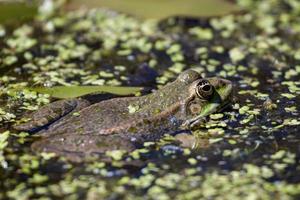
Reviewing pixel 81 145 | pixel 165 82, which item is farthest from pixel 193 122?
pixel 165 82

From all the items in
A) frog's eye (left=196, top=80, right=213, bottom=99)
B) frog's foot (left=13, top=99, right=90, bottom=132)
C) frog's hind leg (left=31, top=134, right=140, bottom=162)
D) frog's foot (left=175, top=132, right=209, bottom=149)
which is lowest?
frog's foot (left=175, top=132, right=209, bottom=149)

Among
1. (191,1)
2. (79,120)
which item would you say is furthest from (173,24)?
(79,120)

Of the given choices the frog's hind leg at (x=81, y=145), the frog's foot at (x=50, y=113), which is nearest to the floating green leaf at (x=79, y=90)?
the frog's foot at (x=50, y=113)

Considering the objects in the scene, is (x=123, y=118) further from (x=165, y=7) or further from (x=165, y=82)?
(x=165, y=7)

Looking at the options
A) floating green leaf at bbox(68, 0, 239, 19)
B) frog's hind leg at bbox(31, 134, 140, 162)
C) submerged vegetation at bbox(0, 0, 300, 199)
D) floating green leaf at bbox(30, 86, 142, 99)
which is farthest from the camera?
floating green leaf at bbox(68, 0, 239, 19)

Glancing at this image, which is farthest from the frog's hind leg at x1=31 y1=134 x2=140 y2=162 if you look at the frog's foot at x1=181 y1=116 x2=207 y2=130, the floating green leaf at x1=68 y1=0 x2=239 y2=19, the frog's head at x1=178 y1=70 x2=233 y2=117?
the floating green leaf at x1=68 y1=0 x2=239 y2=19

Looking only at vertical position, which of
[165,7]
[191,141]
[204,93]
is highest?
[165,7]

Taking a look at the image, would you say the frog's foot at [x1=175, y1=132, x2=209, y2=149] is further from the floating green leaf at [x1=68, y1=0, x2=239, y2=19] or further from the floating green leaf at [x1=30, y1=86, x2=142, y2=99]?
the floating green leaf at [x1=68, y1=0, x2=239, y2=19]

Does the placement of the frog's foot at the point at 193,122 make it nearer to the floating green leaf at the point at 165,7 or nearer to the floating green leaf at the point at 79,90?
the floating green leaf at the point at 79,90
